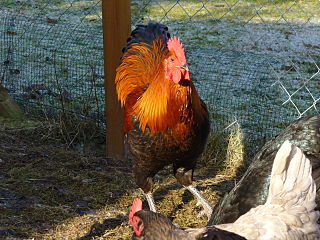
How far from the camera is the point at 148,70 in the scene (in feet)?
14.9

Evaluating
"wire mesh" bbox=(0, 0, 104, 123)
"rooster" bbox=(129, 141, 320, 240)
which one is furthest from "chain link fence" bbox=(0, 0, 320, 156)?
"rooster" bbox=(129, 141, 320, 240)

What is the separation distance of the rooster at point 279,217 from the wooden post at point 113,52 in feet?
7.22

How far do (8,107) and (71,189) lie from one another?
5.49 ft

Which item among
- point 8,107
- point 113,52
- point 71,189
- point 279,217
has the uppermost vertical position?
point 113,52

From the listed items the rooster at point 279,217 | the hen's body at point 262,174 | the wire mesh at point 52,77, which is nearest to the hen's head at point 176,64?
the hen's body at point 262,174

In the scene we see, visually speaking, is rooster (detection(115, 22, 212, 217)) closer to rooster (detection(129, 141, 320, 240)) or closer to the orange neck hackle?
the orange neck hackle

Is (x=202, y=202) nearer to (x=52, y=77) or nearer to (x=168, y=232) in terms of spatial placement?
(x=168, y=232)

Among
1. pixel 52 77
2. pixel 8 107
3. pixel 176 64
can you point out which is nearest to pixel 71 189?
pixel 176 64

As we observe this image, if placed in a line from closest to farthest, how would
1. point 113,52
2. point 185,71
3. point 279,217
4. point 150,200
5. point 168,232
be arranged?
point 168,232 < point 279,217 < point 185,71 < point 150,200 < point 113,52

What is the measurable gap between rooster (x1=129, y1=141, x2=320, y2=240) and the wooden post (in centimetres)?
220

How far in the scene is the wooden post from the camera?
507 cm

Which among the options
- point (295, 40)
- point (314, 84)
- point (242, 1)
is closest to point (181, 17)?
point (242, 1)

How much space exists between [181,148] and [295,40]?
15.0ft

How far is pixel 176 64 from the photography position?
405 cm
